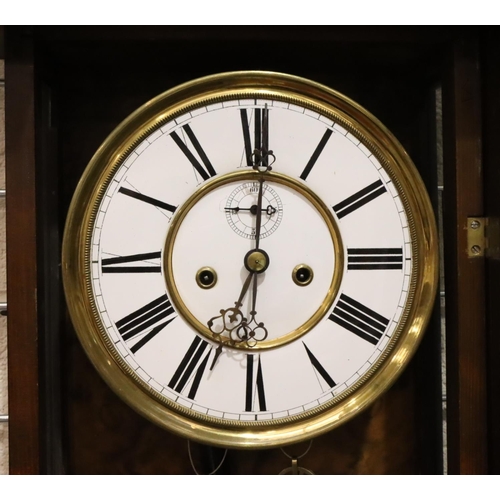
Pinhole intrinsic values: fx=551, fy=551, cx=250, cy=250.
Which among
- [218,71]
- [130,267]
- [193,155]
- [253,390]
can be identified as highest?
[218,71]

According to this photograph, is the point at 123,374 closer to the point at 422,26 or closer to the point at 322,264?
the point at 322,264

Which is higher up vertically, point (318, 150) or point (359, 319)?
point (318, 150)

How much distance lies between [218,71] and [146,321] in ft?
1.29

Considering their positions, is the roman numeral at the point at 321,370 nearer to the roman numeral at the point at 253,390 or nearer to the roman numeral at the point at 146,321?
the roman numeral at the point at 253,390

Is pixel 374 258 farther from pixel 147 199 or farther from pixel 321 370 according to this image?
pixel 147 199

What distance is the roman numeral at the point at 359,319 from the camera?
77 centimetres

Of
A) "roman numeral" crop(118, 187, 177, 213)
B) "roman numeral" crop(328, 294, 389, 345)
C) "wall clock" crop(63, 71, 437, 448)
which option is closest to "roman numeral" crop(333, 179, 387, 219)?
"wall clock" crop(63, 71, 437, 448)

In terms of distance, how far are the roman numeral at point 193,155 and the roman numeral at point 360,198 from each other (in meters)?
0.19

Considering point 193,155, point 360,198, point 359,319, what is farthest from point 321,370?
point 193,155

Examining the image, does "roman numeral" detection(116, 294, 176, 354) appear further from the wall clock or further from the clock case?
the clock case

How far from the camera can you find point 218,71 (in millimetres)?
845

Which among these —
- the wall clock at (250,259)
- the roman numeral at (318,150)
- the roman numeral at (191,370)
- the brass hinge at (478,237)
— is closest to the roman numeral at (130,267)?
the wall clock at (250,259)

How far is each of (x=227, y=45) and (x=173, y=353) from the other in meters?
0.43

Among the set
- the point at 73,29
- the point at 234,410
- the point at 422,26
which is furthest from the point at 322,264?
the point at 73,29
